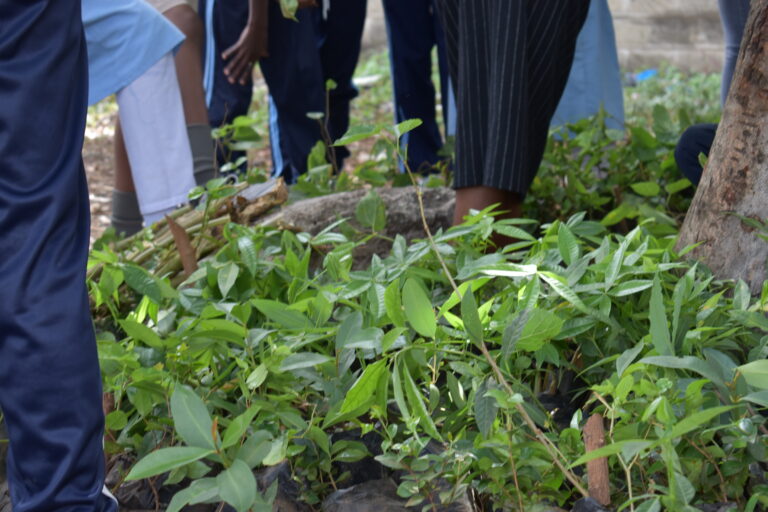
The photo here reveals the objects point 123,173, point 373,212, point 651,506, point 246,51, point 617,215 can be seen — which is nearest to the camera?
point 651,506

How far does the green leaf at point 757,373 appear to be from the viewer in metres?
1.29

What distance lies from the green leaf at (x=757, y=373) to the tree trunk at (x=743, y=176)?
0.45 meters

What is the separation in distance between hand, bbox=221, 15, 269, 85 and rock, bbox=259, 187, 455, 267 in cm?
117

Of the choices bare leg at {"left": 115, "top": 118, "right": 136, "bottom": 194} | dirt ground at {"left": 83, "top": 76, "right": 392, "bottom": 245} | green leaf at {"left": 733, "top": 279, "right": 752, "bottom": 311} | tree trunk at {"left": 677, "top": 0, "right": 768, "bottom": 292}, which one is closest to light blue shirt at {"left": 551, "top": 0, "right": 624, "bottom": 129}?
bare leg at {"left": 115, "top": 118, "right": 136, "bottom": 194}

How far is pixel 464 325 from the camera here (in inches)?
56.7

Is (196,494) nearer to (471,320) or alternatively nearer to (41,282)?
(41,282)

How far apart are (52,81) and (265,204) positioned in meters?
1.05

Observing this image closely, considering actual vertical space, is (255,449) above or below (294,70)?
below

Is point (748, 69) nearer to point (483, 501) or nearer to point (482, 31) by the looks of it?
point (482, 31)

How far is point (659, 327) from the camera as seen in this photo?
1.41 m

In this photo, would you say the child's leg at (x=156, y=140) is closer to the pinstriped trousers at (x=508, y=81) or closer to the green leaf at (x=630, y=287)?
the pinstriped trousers at (x=508, y=81)

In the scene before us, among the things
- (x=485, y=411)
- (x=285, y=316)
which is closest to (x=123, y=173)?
(x=285, y=316)

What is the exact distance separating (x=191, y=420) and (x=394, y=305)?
400 mm

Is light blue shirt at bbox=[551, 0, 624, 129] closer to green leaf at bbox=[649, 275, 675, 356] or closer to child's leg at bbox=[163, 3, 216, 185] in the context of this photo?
child's leg at bbox=[163, 3, 216, 185]
